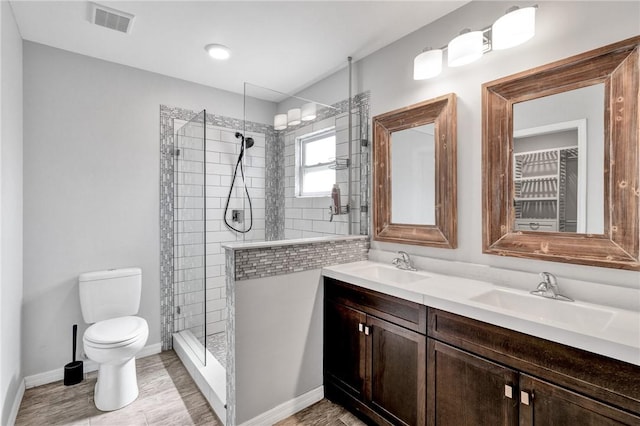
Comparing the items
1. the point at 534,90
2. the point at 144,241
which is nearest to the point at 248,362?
the point at 144,241

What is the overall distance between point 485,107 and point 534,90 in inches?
9.4

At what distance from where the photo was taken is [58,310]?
2.40 meters

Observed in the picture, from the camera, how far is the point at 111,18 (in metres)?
1.99

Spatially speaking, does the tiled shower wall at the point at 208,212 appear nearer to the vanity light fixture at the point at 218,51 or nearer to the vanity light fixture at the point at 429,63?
the vanity light fixture at the point at 218,51

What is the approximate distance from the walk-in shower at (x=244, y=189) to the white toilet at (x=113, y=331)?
0.38 m

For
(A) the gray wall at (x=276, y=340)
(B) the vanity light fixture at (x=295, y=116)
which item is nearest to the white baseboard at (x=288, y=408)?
(A) the gray wall at (x=276, y=340)

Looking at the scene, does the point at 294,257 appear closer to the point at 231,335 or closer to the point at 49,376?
the point at 231,335

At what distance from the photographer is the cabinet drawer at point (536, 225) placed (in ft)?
5.08

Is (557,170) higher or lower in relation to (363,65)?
lower

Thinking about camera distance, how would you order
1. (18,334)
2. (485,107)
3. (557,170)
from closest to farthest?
(557,170)
(485,107)
(18,334)

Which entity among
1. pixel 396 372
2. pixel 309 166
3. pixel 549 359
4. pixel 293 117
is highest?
pixel 293 117

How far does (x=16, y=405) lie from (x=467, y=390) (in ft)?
9.05

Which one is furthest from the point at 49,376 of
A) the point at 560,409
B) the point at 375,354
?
the point at 560,409

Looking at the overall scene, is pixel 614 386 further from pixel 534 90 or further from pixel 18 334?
pixel 18 334
